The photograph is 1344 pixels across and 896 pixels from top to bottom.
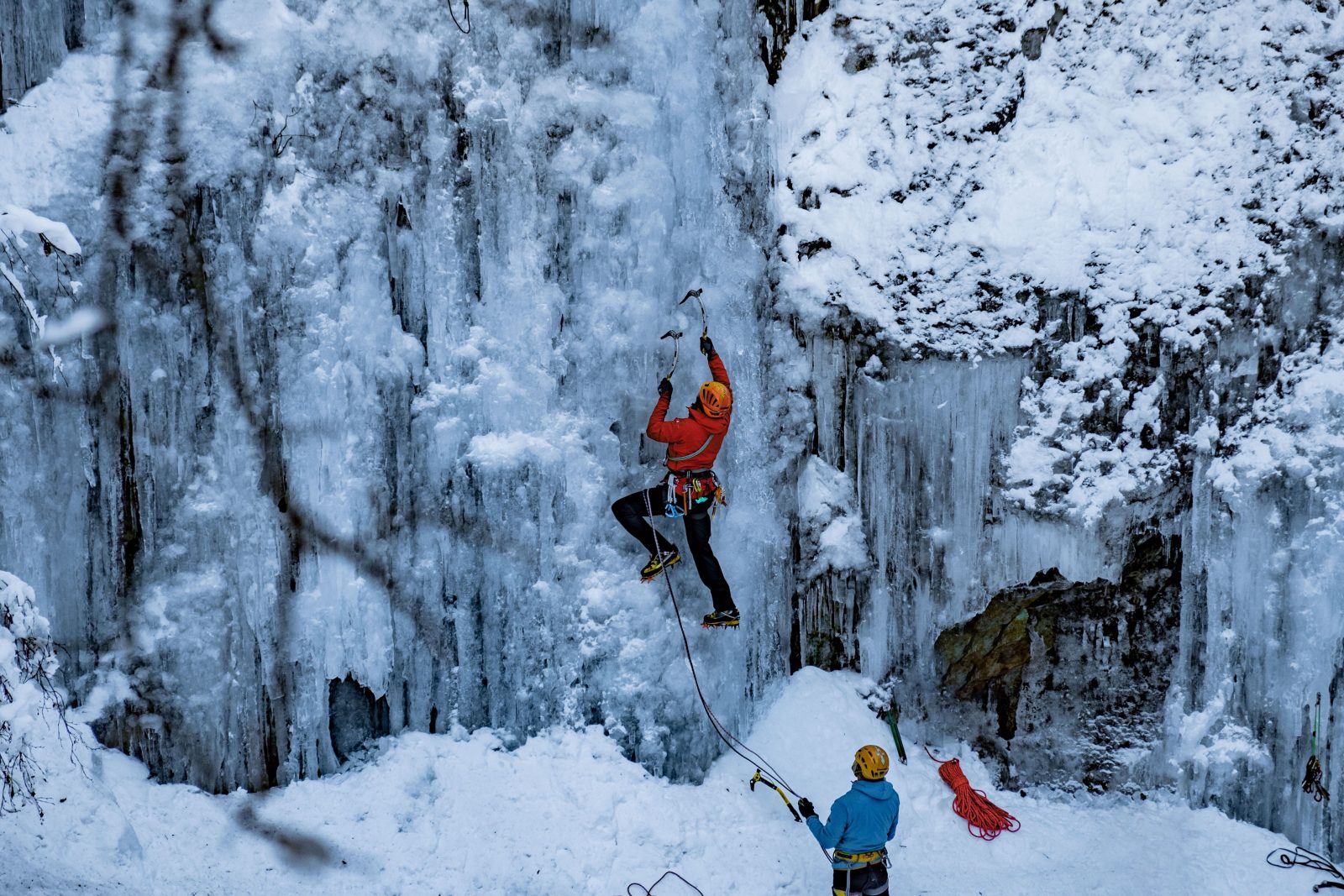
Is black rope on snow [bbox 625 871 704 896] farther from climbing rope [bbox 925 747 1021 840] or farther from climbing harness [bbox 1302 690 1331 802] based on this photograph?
climbing harness [bbox 1302 690 1331 802]

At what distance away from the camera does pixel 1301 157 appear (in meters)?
4.89

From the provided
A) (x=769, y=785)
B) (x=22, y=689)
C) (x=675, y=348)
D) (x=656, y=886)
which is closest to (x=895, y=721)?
(x=769, y=785)

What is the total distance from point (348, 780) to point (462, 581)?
3.50 ft

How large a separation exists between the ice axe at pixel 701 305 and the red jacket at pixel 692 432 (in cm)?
45

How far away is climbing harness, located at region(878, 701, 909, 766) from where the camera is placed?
547cm

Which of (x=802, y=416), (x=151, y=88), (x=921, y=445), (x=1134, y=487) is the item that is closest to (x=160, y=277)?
(x=151, y=88)

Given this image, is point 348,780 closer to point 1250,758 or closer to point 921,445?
point 921,445

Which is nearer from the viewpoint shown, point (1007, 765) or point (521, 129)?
point (521, 129)

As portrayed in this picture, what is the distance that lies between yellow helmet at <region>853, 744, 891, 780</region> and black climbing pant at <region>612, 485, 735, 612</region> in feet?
3.61

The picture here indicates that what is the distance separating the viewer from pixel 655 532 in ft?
16.3

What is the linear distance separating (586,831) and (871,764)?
149 centimetres

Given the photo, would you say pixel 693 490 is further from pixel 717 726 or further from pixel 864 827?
pixel 864 827

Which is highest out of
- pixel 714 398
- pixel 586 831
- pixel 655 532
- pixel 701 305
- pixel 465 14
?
pixel 465 14

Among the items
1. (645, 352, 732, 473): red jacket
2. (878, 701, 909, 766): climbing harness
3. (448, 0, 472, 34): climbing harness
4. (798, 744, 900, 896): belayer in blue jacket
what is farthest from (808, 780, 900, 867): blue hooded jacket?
(448, 0, 472, 34): climbing harness
